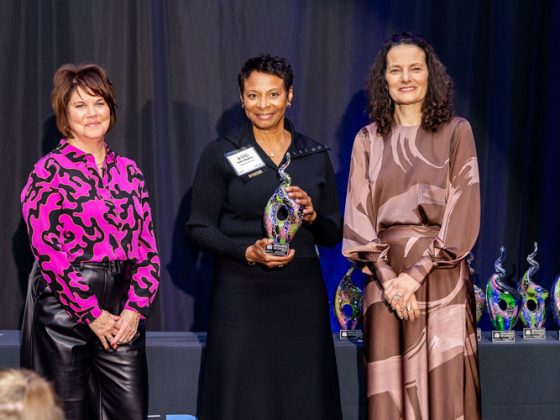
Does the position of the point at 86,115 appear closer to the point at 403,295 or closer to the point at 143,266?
the point at 143,266

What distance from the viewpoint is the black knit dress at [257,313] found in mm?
2695

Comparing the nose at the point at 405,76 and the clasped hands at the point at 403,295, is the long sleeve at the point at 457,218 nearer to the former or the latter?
the clasped hands at the point at 403,295

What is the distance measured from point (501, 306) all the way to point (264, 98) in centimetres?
147

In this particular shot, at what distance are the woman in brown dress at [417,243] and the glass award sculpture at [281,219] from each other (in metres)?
0.21

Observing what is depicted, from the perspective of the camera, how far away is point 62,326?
2555mm

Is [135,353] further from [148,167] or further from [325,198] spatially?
[148,167]

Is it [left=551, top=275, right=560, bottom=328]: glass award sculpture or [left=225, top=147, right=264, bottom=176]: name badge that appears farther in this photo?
[left=551, top=275, right=560, bottom=328]: glass award sculpture

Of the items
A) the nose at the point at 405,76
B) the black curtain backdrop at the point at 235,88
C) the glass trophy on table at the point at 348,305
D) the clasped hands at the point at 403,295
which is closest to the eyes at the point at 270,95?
the nose at the point at 405,76

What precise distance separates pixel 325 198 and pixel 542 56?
6.11 feet

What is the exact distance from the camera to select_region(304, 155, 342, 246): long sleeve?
281 cm

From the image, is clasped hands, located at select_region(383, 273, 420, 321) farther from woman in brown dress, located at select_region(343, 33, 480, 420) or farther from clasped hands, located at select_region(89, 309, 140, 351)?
clasped hands, located at select_region(89, 309, 140, 351)

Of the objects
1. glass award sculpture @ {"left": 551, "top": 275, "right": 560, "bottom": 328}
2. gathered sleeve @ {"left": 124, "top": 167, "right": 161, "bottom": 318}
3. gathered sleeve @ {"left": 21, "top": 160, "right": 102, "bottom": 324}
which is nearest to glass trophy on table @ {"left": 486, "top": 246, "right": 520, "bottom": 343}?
glass award sculpture @ {"left": 551, "top": 275, "right": 560, "bottom": 328}

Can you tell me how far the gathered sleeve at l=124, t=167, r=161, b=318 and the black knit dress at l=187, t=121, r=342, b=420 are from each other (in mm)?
143

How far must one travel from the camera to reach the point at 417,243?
2.65m
